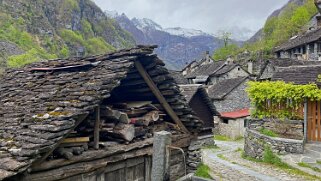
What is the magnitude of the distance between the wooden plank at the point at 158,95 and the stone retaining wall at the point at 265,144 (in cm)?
826

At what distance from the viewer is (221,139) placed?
32.4 meters

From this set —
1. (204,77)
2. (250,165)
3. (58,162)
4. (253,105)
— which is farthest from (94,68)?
(204,77)

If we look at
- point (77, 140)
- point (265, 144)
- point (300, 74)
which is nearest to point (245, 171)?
point (265, 144)

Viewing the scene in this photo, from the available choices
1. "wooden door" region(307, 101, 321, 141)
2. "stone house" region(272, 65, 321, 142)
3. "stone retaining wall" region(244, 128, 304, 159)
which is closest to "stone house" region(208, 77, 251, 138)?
"stone retaining wall" region(244, 128, 304, 159)

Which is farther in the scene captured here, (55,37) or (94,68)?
(55,37)

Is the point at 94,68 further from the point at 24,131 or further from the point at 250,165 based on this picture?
the point at 250,165

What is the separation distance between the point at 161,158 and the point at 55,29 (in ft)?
387

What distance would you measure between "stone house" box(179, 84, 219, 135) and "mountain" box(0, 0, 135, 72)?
30921 millimetres

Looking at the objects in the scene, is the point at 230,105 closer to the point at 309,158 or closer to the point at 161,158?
the point at 309,158

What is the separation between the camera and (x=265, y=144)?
1694cm

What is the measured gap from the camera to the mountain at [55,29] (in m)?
74.6

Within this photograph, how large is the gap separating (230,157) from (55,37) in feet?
306

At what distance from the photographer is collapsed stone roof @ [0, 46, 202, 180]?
5160 mm

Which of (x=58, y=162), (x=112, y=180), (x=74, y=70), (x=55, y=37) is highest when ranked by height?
(x=55, y=37)
